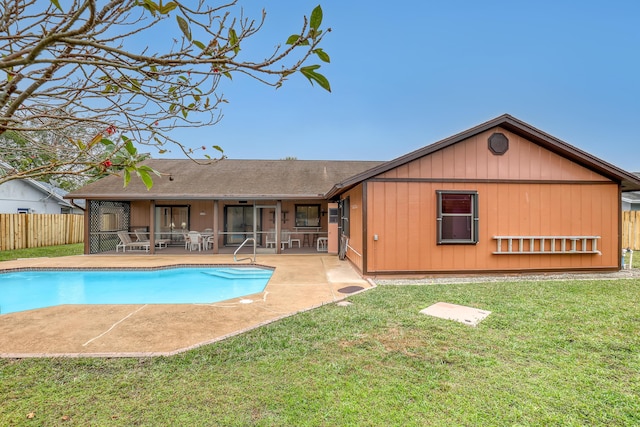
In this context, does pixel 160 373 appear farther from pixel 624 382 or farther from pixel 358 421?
pixel 624 382

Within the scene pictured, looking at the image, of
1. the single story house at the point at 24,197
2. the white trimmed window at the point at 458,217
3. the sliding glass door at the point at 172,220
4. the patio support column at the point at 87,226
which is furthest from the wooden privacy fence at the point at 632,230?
the single story house at the point at 24,197

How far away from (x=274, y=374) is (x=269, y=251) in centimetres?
1009

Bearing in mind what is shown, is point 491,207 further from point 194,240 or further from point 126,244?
point 126,244

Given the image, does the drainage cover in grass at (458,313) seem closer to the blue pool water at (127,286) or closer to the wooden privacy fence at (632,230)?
the blue pool water at (127,286)

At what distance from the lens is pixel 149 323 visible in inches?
180

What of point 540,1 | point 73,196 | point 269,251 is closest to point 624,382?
point 269,251

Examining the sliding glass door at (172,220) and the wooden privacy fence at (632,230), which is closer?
the wooden privacy fence at (632,230)

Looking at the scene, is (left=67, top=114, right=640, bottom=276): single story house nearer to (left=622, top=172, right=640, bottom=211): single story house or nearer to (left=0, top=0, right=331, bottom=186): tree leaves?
(left=0, top=0, right=331, bottom=186): tree leaves

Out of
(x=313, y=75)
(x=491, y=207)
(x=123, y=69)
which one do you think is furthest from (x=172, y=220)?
(x=313, y=75)

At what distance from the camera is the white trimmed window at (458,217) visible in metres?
7.73

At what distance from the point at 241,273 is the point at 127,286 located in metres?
3.03

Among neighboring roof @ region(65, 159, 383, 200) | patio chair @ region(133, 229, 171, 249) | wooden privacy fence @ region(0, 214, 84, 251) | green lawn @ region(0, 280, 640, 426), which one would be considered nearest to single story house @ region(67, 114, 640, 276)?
green lawn @ region(0, 280, 640, 426)

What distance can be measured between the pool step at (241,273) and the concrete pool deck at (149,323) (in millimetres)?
1958

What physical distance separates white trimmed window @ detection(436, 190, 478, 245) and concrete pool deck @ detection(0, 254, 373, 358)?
8.30ft
